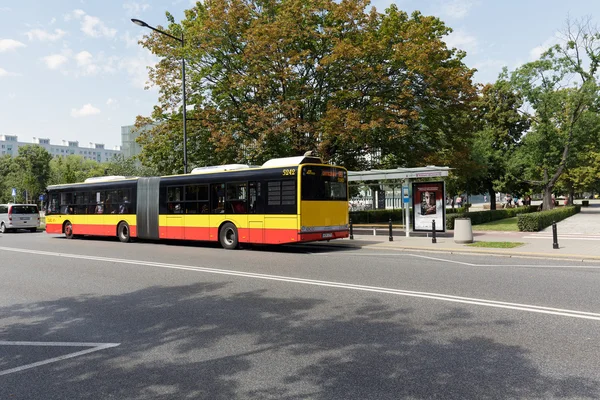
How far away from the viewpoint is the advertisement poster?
18.2 metres

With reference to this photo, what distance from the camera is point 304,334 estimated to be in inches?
206

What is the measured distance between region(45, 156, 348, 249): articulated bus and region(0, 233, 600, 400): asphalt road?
4.55 m

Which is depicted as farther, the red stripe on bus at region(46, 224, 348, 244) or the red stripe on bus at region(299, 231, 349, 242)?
the red stripe on bus at region(46, 224, 348, 244)

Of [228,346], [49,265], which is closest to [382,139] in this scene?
[49,265]

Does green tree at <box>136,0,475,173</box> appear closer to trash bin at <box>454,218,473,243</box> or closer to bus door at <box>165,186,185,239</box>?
bus door at <box>165,186,185,239</box>

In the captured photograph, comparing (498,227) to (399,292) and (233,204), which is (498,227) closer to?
(233,204)

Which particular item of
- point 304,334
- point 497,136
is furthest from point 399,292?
point 497,136

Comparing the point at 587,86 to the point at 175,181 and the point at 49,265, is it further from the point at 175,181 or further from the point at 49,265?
the point at 49,265

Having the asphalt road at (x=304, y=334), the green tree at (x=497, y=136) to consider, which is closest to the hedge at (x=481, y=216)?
the green tree at (x=497, y=136)

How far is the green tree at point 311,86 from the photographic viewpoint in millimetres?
21703

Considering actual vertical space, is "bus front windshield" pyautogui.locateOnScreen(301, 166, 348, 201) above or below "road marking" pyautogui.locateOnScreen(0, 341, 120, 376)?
above

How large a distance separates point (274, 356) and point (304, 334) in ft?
2.60

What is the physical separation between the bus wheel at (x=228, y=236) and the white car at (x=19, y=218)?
20.9 meters

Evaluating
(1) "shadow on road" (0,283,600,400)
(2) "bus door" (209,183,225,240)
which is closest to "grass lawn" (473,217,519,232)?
(2) "bus door" (209,183,225,240)
